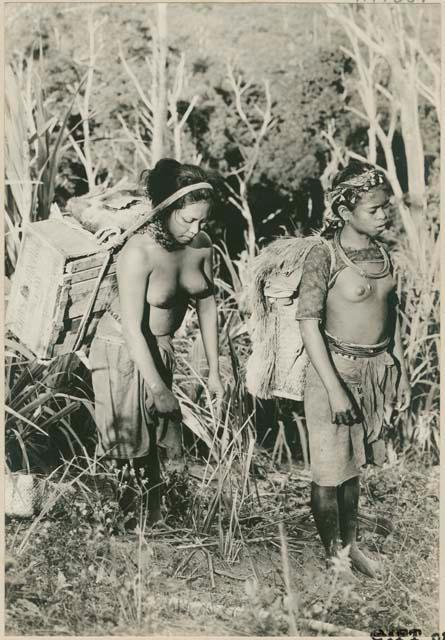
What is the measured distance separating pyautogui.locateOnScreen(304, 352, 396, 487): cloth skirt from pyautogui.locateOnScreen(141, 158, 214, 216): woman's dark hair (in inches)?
35.9

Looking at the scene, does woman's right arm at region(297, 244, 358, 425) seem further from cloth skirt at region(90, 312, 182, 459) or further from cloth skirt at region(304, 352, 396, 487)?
cloth skirt at region(90, 312, 182, 459)

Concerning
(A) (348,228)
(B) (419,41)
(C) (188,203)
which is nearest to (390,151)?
(B) (419,41)

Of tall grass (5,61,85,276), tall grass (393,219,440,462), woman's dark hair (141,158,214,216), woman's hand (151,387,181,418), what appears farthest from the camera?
tall grass (393,219,440,462)

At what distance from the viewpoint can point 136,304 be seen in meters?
3.63

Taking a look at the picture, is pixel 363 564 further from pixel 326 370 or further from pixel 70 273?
pixel 70 273

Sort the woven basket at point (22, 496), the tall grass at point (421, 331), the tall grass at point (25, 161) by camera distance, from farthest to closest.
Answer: the tall grass at point (421, 331)
the tall grass at point (25, 161)
the woven basket at point (22, 496)

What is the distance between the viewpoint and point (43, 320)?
3707 mm

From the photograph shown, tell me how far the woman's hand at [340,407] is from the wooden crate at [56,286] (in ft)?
3.59

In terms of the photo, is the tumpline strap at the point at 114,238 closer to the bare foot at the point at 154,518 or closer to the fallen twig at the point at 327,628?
the bare foot at the point at 154,518

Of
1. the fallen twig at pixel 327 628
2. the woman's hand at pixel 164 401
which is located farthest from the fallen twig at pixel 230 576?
the woman's hand at pixel 164 401

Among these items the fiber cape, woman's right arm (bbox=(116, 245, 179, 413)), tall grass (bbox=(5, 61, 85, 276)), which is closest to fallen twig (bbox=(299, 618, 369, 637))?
the fiber cape

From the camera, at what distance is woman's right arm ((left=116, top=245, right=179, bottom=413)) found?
3.62 meters

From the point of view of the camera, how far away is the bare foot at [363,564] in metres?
3.75

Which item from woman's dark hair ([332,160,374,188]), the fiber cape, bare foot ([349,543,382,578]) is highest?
woman's dark hair ([332,160,374,188])
